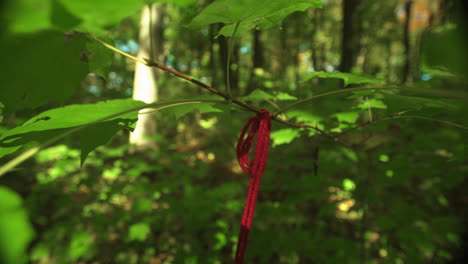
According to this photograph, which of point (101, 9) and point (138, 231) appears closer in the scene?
point (101, 9)

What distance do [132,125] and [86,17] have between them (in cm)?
39

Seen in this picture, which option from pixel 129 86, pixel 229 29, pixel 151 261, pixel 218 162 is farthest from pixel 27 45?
pixel 129 86

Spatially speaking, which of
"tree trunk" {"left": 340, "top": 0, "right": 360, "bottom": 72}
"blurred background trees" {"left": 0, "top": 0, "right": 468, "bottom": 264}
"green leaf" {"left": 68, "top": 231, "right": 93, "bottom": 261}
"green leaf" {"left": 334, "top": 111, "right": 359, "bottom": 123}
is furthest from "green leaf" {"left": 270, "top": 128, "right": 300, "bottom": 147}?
"tree trunk" {"left": 340, "top": 0, "right": 360, "bottom": 72}

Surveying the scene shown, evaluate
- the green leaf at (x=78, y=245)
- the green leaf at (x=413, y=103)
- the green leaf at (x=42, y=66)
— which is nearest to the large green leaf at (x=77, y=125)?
the green leaf at (x=42, y=66)

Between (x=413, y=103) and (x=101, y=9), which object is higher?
(x=101, y=9)

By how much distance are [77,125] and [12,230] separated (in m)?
0.49

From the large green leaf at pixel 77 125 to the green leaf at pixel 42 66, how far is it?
10 cm

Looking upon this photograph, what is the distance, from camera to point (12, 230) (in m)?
0.28

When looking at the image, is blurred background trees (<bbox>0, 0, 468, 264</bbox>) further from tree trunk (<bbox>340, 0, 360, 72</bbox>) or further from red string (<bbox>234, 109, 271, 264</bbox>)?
red string (<bbox>234, 109, 271, 264</bbox>)

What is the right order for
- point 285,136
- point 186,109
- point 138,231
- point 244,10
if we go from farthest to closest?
point 138,231 < point 285,136 < point 186,109 < point 244,10

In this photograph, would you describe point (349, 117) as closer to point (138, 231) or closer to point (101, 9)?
point (101, 9)

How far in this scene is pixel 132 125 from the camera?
2.51 feet

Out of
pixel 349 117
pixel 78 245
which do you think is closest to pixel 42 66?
pixel 349 117

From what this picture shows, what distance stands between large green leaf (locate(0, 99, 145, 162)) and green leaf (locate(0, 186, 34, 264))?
40 cm
